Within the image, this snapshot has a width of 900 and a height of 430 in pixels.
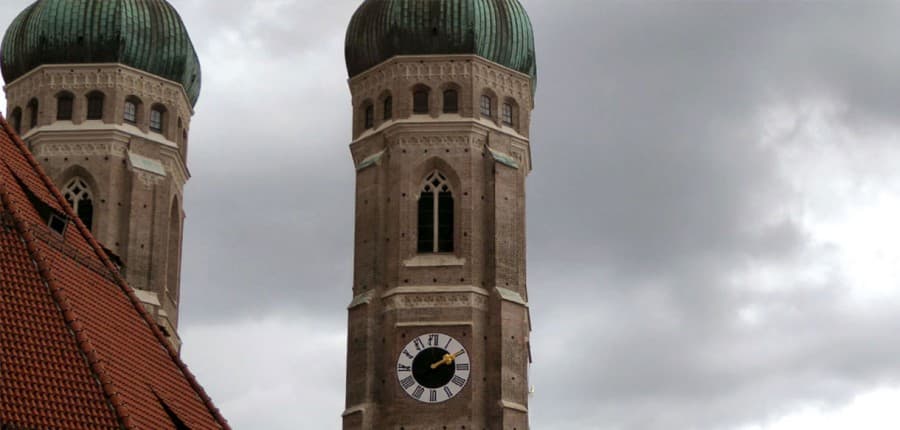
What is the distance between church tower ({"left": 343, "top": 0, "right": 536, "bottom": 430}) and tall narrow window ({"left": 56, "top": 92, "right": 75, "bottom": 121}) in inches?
273

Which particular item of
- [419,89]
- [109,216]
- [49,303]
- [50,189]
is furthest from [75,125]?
[49,303]

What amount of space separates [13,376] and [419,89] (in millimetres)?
30489

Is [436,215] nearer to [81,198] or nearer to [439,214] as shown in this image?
[439,214]

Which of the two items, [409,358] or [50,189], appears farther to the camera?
[409,358]

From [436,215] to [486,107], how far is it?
3366 mm

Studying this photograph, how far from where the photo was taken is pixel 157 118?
2233 inches

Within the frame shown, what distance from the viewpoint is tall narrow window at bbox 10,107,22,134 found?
5634 centimetres

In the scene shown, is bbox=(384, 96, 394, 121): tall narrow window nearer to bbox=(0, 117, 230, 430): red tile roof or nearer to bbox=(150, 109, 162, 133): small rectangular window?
bbox=(150, 109, 162, 133): small rectangular window

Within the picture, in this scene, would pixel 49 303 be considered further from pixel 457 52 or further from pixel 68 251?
pixel 457 52

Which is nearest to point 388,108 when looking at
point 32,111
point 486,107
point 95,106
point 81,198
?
point 486,107

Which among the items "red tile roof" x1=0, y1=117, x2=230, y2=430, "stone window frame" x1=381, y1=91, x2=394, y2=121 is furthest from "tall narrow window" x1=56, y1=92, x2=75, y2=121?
"red tile roof" x1=0, y1=117, x2=230, y2=430

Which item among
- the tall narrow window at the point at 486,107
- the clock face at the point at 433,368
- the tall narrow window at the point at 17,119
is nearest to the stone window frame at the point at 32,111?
the tall narrow window at the point at 17,119

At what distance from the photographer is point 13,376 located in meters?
25.0

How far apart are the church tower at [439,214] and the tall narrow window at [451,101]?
34mm
